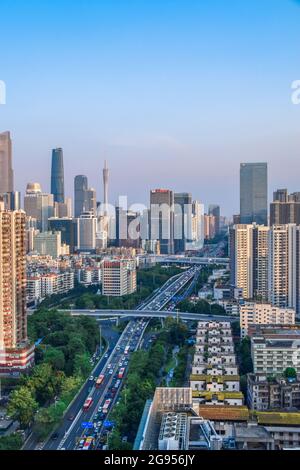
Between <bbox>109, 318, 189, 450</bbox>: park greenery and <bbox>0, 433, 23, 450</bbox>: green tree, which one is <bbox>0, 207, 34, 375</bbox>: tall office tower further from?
<bbox>0, 433, 23, 450</bbox>: green tree

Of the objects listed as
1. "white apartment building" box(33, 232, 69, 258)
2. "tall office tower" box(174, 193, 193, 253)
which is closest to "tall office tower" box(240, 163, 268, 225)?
"tall office tower" box(174, 193, 193, 253)

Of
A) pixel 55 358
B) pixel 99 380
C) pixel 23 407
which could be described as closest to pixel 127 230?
pixel 55 358

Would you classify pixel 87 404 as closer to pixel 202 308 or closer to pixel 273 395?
pixel 273 395

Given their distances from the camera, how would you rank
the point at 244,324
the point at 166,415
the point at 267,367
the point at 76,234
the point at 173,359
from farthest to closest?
the point at 76,234 → the point at 244,324 → the point at 173,359 → the point at 267,367 → the point at 166,415
